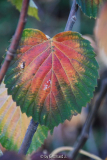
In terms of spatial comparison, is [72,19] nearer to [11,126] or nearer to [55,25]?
[11,126]

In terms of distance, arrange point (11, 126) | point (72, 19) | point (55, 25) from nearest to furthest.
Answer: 1. point (72, 19)
2. point (11, 126)
3. point (55, 25)

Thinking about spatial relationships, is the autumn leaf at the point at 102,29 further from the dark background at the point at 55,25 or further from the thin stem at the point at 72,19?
the dark background at the point at 55,25

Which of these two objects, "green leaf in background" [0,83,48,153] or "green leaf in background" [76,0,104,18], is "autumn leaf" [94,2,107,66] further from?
"green leaf in background" [0,83,48,153]

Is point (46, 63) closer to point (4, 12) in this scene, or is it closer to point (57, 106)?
point (57, 106)

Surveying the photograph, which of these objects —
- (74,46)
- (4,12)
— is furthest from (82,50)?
(4,12)

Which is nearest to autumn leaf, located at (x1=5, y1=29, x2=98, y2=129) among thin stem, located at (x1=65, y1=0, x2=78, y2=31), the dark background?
thin stem, located at (x1=65, y1=0, x2=78, y2=31)

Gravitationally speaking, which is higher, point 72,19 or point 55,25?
point 55,25

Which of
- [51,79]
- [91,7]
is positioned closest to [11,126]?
[51,79]
